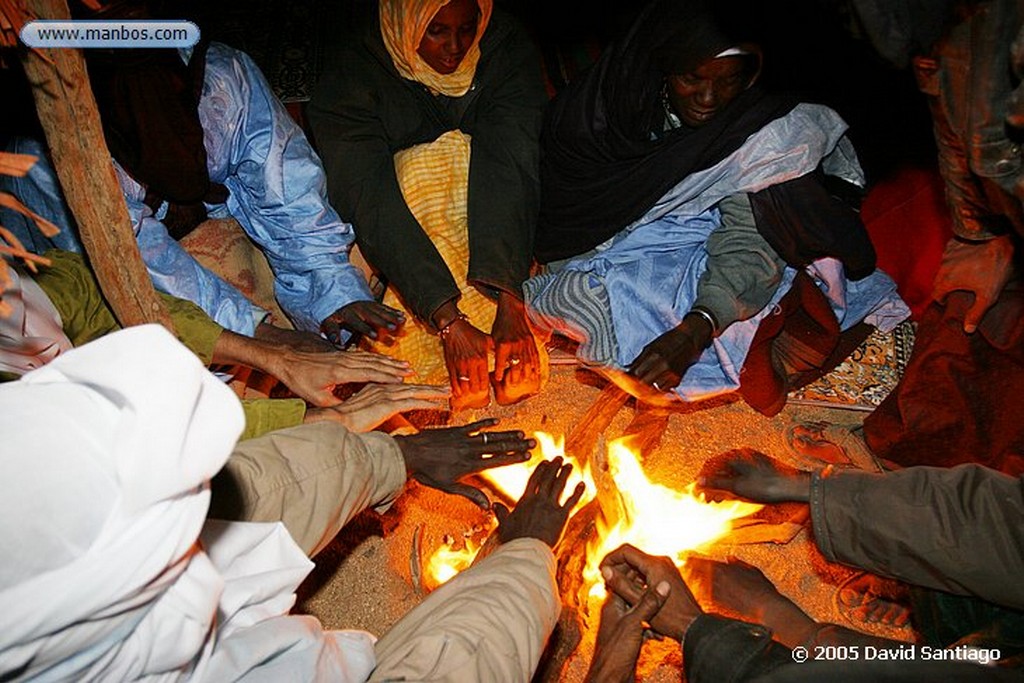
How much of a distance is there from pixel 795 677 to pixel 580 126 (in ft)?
8.21

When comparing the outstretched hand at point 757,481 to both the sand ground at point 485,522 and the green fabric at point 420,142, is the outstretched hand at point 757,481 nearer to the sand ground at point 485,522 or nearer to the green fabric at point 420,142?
the sand ground at point 485,522

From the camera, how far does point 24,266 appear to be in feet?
8.14

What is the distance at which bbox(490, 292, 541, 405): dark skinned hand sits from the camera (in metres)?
3.49

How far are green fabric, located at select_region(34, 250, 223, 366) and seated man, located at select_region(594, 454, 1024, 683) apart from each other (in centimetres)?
171

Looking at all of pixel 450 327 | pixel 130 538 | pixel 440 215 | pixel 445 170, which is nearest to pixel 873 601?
pixel 450 327

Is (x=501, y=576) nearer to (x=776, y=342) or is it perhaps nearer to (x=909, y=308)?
(x=776, y=342)

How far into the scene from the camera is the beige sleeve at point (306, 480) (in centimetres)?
187

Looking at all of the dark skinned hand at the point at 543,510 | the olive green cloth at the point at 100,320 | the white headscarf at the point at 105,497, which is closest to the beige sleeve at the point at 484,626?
the dark skinned hand at the point at 543,510

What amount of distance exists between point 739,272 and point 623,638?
1.60 meters

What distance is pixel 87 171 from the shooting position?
7.24ft

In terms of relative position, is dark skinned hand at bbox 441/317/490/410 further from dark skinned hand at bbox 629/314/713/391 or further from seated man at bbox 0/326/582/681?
seated man at bbox 0/326/582/681

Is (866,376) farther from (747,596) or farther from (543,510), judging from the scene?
(543,510)

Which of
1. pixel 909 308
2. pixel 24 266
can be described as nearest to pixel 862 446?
pixel 909 308

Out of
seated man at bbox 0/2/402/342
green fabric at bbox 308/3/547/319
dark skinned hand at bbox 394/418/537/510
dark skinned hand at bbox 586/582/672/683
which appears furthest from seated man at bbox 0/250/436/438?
dark skinned hand at bbox 586/582/672/683
